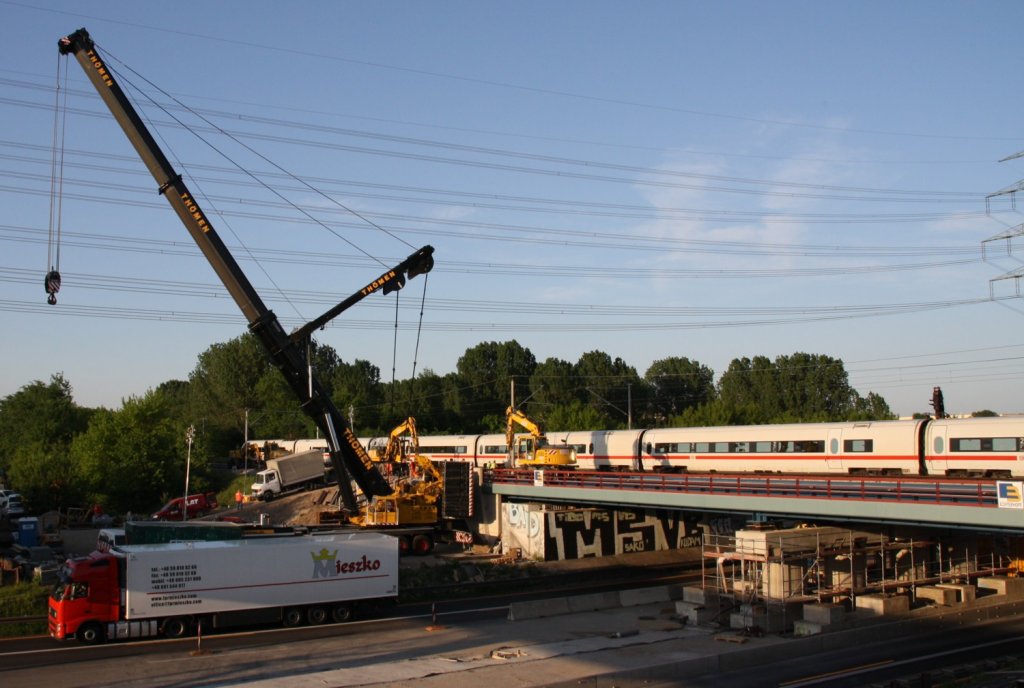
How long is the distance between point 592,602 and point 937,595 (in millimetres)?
12007

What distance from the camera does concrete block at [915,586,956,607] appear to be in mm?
29891

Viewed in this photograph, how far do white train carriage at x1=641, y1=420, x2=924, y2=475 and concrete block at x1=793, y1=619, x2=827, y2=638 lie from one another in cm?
1004

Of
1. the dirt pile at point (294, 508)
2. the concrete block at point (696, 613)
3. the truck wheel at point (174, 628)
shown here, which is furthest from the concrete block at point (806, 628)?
the dirt pile at point (294, 508)

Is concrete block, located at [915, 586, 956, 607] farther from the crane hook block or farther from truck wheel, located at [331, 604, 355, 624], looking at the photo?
the crane hook block

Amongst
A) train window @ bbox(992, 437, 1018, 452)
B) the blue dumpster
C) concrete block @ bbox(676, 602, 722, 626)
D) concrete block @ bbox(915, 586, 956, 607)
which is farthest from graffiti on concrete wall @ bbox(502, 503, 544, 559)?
the blue dumpster

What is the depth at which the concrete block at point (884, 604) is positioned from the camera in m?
28.4

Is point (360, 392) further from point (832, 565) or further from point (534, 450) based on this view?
point (832, 565)

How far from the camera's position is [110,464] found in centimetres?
6512

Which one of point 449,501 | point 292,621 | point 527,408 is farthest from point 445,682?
point 527,408

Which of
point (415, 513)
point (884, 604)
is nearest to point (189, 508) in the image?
point (415, 513)

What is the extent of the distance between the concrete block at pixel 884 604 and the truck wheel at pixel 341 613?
56.6 feet

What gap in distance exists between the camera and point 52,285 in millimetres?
29812

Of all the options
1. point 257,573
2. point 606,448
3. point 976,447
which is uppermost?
point 976,447

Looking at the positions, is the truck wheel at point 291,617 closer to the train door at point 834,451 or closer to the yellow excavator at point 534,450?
the yellow excavator at point 534,450
